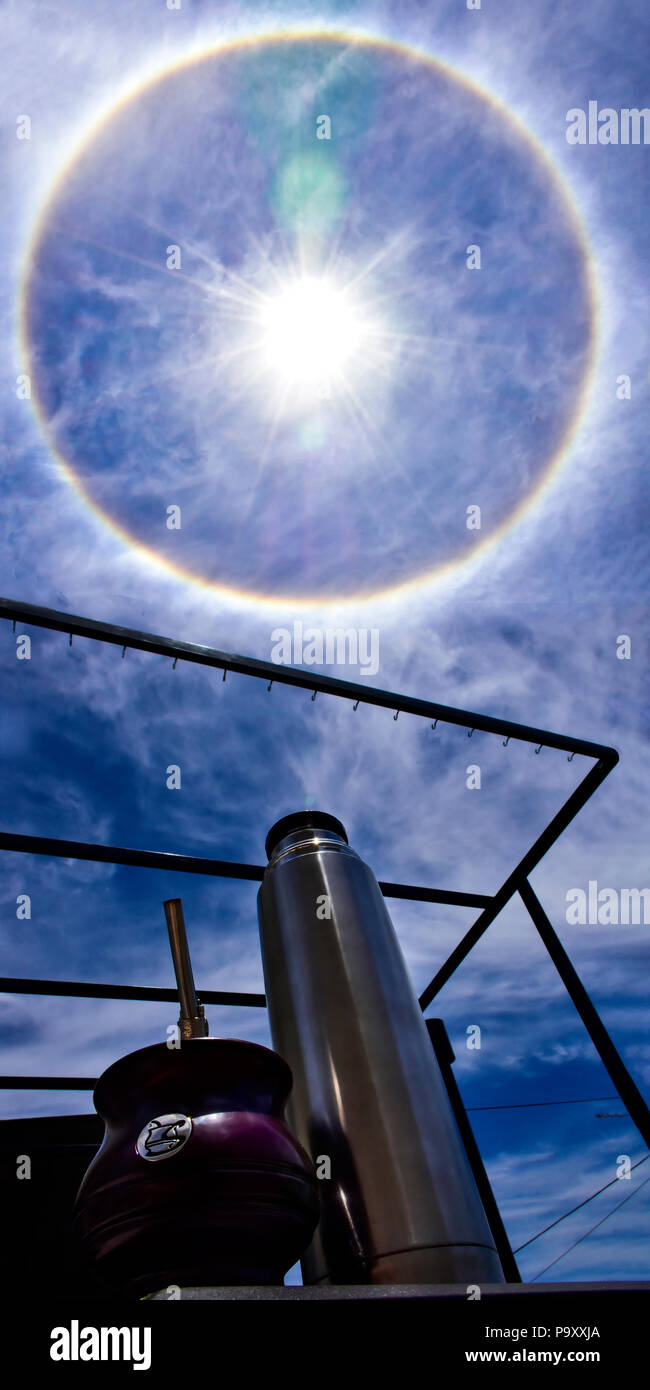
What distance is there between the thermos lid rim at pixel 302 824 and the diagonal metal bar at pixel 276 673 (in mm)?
559

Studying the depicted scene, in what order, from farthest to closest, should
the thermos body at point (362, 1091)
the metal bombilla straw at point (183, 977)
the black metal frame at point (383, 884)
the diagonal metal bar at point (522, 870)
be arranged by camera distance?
1. the diagonal metal bar at point (522, 870)
2. the black metal frame at point (383, 884)
3. the metal bombilla straw at point (183, 977)
4. the thermos body at point (362, 1091)

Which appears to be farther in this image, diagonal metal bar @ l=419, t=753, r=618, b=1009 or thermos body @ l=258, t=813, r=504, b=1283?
diagonal metal bar @ l=419, t=753, r=618, b=1009

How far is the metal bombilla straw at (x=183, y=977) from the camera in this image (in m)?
1.35

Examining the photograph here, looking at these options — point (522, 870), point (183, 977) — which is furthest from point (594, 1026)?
point (183, 977)

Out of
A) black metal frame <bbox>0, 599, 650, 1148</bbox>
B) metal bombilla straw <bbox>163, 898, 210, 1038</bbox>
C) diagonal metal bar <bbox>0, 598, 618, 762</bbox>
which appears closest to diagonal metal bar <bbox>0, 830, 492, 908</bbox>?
black metal frame <bbox>0, 599, 650, 1148</bbox>

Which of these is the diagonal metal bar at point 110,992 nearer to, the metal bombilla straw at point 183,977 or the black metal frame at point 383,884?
the black metal frame at point 383,884

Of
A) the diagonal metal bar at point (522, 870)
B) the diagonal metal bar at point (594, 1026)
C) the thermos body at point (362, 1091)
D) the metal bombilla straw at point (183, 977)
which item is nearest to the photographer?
the thermos body at point (362, 1091)

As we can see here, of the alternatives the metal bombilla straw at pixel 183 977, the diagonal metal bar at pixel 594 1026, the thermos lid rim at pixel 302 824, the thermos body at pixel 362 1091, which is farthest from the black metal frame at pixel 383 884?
the metal bombilla straw at pixel 183 977

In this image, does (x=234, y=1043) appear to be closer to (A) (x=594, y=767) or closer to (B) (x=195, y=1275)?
(B) (x=195, y=1275)

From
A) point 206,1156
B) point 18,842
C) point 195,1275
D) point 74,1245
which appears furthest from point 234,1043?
point 18,842

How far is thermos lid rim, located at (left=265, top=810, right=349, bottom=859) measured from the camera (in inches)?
83.9

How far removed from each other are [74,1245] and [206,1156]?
107 cm

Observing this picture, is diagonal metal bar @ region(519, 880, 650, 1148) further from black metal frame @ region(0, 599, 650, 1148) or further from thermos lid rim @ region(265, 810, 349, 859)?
thermos lid rim @ region(265, 810, 349, 859)

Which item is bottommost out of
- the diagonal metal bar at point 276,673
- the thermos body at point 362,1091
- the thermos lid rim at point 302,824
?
the thermos body at point 362,1091
